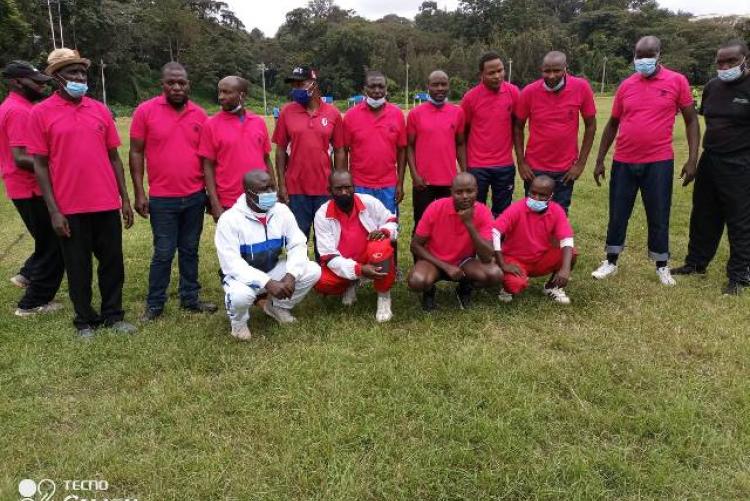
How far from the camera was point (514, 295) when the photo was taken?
18.1ft

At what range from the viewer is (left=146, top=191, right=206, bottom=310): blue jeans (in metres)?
5.05

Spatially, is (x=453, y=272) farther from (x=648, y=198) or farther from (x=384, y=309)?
(x=648, y=198)

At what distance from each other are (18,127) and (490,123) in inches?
165

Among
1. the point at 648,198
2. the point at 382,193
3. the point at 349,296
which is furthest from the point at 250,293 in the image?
the point at 648,198

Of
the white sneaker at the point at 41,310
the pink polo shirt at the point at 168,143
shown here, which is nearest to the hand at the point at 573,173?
the pink polo shirt at the point at 168,143

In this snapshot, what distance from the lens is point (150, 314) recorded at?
5215 millimetres

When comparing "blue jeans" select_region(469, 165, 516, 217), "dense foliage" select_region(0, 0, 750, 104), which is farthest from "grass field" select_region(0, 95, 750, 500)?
"dense foliage" select_region(0, 0, 750, 104)

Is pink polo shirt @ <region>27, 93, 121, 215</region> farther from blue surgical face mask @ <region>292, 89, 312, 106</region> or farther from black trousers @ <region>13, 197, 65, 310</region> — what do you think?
blue surgical face mask @ <region>292, 89, 312, 106</region>

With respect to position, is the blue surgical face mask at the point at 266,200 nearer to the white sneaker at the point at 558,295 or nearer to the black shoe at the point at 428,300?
the black shoe at the point at 428,300

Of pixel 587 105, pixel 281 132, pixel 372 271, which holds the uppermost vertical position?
pixel 587 105

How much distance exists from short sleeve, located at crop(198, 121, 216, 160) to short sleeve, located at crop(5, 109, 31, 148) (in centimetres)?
134

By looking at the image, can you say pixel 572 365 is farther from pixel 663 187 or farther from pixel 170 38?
pixel 170 38

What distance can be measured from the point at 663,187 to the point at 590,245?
1825mm

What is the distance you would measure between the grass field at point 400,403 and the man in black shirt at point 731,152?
0.59 m
